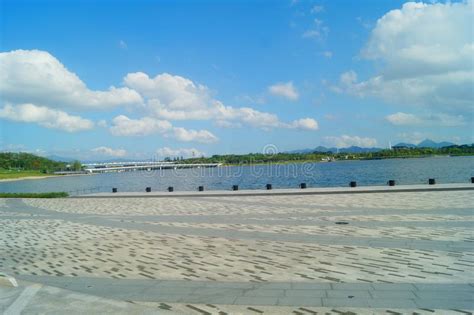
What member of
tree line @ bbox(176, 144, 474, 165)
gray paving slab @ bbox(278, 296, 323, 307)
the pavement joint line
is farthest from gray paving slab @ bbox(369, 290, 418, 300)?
tree line @ bbox(176, 144, 474, 165)

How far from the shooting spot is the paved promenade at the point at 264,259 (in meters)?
6.03

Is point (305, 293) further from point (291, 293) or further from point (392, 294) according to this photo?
point (392, 294)

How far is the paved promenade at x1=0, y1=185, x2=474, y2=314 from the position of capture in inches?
237

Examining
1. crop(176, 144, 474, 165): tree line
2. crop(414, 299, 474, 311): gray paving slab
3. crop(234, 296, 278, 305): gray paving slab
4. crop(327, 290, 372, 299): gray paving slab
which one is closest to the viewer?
crop(414, 299, 474, 311): gray paving slab

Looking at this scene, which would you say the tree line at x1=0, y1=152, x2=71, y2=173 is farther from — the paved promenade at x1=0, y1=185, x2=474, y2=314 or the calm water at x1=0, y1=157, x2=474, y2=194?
the paved promenade at x1=0, y1=185, x2=474, y2=314

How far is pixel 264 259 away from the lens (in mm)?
8641

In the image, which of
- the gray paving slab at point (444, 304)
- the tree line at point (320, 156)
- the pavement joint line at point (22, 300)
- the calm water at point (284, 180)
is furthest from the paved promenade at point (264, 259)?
the tree line at point (320, 156)

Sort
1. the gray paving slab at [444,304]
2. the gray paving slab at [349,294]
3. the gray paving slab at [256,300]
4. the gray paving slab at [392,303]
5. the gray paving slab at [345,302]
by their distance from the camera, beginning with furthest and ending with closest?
the gray paving slab at [349,294]
the gray paving slab at [256,300]
the gray paving slab at [345,302]
the gray paving slab at [392,303]
the gray paving slab at [444,304]

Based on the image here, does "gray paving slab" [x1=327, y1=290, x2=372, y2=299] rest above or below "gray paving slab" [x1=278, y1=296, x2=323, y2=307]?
above

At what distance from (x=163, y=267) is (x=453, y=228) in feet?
29.2

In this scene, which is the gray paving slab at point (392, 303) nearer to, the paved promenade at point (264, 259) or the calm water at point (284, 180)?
the paved promenade at point (264, 259)

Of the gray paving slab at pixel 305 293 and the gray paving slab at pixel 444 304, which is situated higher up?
the gray paving slab at pixel 444 304

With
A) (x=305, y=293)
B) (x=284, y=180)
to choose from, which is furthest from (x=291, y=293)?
(x=284, y=180)

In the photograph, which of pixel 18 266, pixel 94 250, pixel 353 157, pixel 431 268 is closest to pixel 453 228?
pixel 431 268
